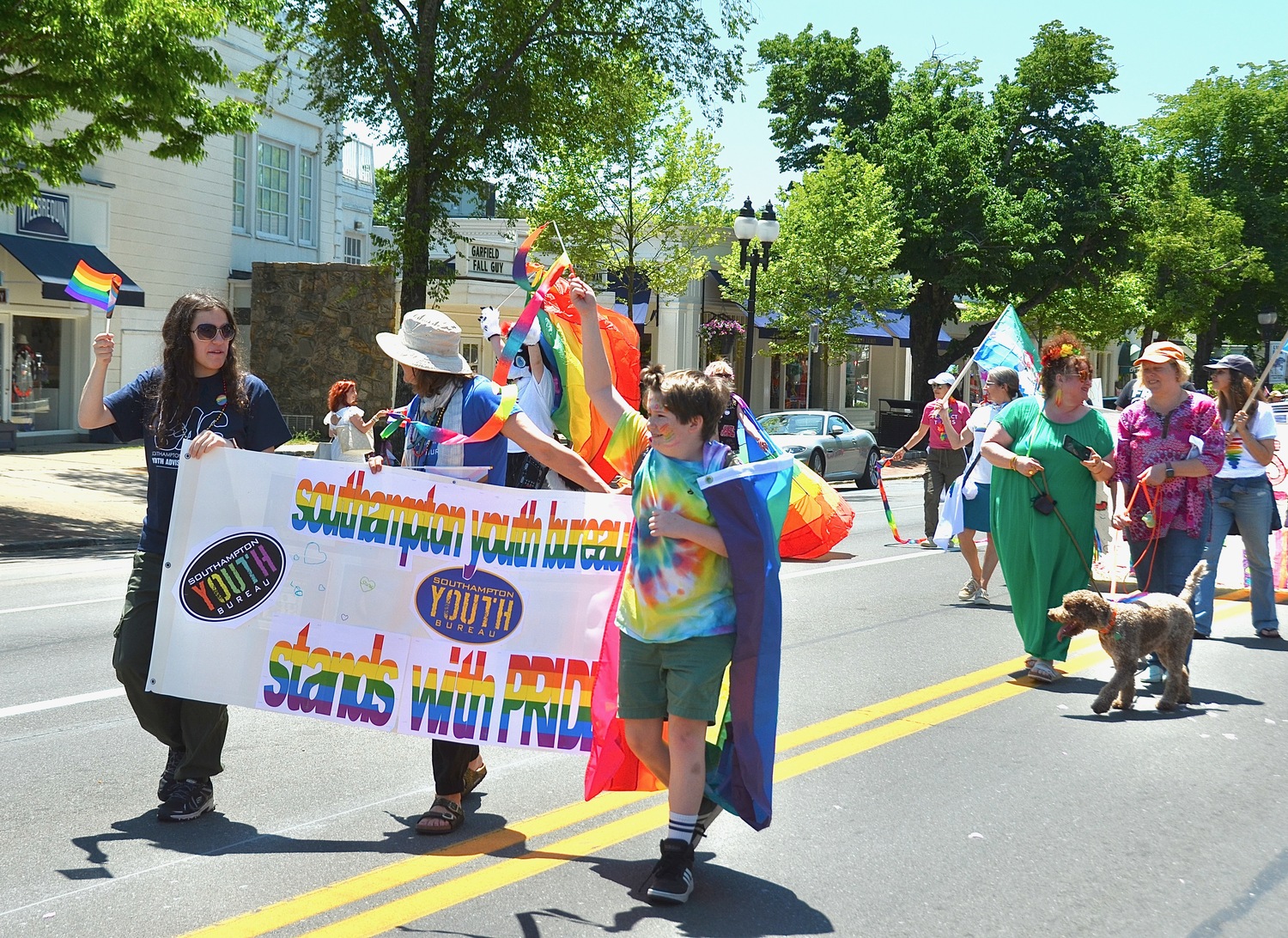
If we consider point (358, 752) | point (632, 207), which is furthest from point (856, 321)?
point (358, 752)

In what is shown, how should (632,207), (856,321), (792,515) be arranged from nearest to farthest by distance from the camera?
1. (792,515)
2. (632,207)
3. (856,321)

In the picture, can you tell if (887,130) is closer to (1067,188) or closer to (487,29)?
(1067,188)

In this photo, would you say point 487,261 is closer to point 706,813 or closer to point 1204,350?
point 706,813

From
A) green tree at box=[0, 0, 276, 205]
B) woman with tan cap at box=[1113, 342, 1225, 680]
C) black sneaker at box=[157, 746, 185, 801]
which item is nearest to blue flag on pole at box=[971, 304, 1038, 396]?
woman with tan cap at box=[1113, 342, 1225, 680]

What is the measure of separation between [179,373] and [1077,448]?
15.6 feet

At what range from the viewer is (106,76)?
46.7 ft

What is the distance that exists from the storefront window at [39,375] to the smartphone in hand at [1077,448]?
20.5m

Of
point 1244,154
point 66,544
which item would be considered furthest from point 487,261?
point 1244,154

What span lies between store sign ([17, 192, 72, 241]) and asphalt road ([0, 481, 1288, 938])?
692 inches

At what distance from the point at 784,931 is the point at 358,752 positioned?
2496 mm

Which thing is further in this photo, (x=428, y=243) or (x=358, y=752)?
(x=428, y=243)

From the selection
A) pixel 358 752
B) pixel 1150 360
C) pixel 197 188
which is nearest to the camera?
pixel 358 752

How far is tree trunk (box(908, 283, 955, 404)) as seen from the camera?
37688 mm

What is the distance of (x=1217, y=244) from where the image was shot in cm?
4775
